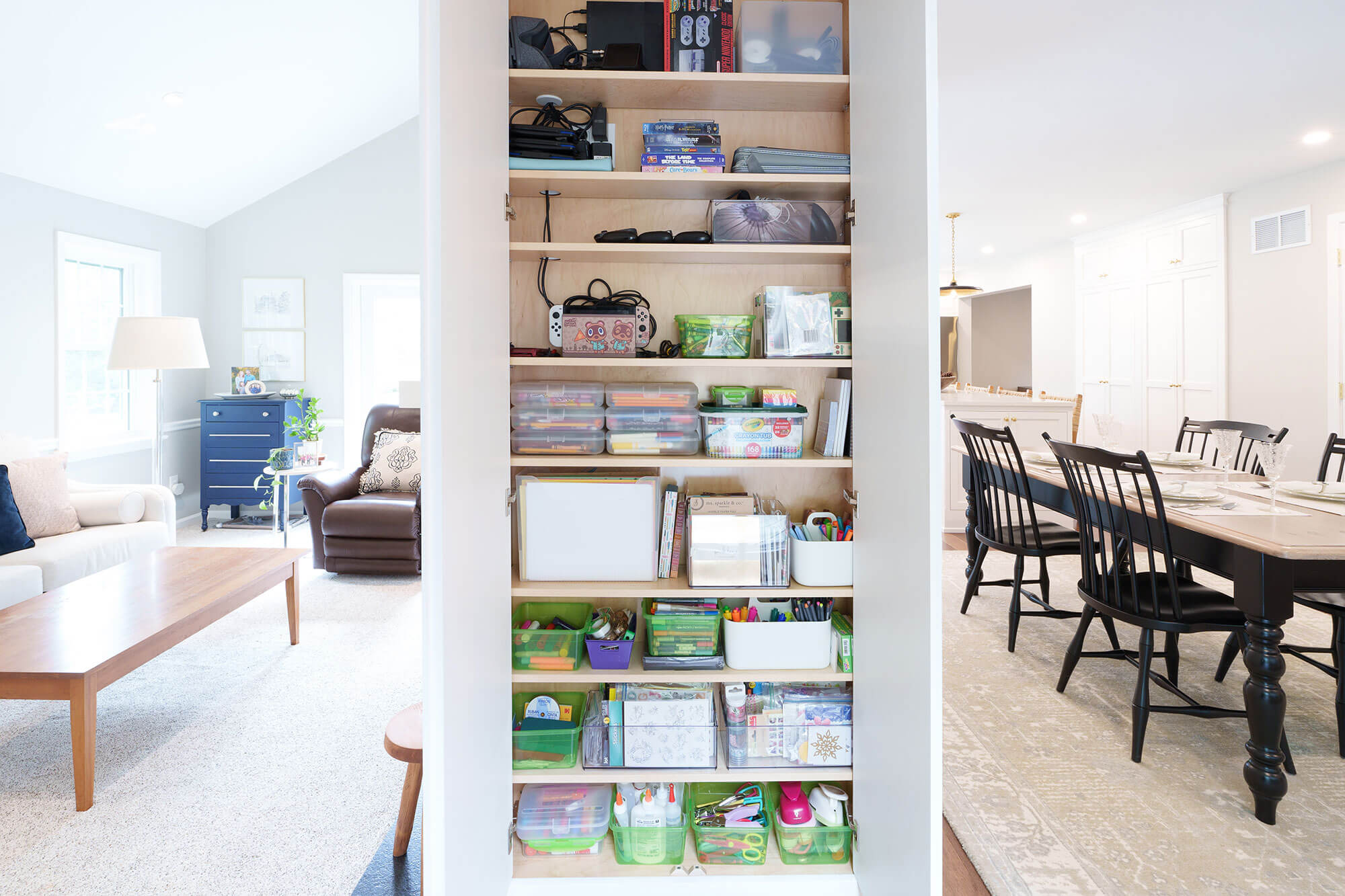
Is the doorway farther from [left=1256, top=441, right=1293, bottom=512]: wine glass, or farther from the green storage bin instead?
[left=1256, top=441, right=1293, bottom=512]: wine glass

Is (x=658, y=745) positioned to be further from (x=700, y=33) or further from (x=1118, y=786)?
(x=700, y=33)

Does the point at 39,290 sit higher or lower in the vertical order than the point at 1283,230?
lower

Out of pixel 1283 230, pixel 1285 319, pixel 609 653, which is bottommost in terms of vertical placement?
pixel 609 653

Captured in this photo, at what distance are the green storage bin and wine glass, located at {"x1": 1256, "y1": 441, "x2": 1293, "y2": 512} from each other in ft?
6.29

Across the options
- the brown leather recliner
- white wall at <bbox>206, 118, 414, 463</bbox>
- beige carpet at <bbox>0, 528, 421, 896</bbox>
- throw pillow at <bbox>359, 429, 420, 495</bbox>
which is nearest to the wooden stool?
beige carpet at <bbox>0, 528, 421, 896</bbox>

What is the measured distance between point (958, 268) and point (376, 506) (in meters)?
8.73

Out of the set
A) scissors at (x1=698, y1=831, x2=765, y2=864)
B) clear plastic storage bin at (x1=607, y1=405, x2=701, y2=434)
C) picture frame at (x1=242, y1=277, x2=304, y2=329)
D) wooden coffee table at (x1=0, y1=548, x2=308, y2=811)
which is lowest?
scissors at (x1=698, y1=831, x2=765, y2=864)

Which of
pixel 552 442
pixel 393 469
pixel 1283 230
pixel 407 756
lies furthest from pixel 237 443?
pixel 1283 230

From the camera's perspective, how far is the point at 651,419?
1.78 metres

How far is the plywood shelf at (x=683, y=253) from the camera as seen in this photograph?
1694 mm

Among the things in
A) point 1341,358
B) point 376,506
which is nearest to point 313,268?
point 376,506

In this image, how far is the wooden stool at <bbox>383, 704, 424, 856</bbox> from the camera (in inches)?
69.1

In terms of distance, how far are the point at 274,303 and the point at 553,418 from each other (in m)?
5.65

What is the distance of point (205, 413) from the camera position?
5875mm
